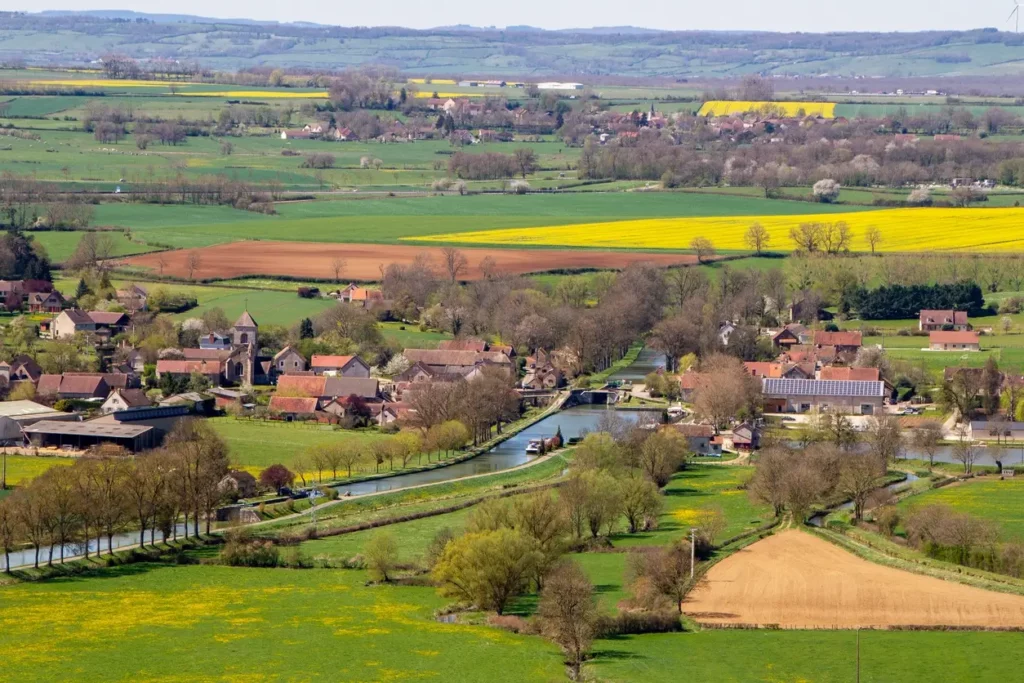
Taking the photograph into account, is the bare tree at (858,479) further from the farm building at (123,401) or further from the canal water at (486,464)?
the farm building at (123,401)

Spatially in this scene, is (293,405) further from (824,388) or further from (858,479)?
(858,479)

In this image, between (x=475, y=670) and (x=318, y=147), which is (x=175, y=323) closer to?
(x=475, y=670)

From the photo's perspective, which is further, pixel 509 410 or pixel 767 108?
pixel 767 108

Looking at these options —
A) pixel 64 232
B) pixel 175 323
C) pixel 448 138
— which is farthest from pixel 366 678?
pixel 448 138

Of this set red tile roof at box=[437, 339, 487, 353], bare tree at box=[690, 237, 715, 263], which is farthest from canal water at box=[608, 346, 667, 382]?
bare tree at box=[690, 237, 715, 263]

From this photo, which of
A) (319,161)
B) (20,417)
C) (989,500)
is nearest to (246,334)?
(20,417)
